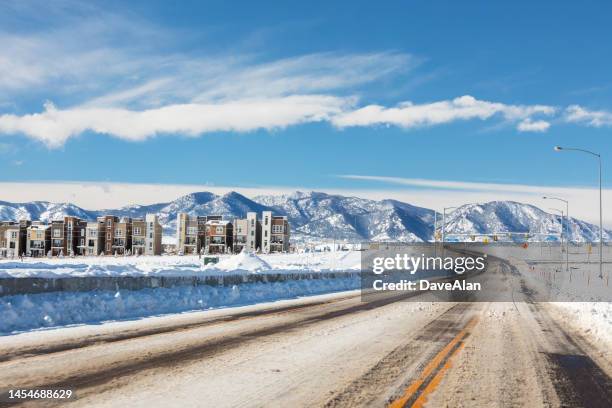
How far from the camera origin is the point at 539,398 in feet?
26.9

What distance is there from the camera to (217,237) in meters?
146

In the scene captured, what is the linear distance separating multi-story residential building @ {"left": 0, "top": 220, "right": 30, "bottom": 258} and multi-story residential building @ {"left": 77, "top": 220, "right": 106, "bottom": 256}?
524 inches

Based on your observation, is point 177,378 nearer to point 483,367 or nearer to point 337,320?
point 483,367

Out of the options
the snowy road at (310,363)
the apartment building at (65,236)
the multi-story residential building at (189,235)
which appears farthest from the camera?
the multi-story residential building at (189,235)

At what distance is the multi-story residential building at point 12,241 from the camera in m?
138

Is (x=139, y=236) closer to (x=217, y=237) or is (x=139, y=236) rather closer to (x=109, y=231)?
(x=109, y=231)

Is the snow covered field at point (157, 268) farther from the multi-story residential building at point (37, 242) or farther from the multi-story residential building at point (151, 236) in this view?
the multi-story residential building at point (37, 242)

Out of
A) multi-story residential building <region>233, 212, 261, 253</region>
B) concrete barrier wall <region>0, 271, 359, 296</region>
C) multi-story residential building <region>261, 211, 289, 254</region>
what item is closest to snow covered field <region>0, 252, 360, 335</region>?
concrete barrier wall <region>0, 271, 359, 296</region>

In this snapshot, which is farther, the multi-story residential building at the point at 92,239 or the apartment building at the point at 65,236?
the multi-story residential building at the point at 92,239

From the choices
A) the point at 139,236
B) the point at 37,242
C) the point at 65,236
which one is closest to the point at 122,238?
the point at 139,236

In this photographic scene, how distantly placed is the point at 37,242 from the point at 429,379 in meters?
145

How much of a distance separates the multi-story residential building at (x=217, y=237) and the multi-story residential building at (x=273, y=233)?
9509mm

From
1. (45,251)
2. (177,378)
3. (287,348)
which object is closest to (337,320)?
(287,348)

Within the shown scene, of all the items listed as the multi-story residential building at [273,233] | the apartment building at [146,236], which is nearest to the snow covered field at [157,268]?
the multi-story residential building at [273,233]
